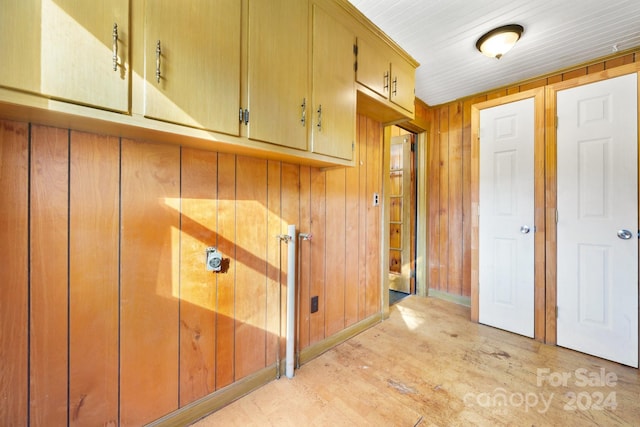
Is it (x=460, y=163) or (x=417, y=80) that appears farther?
(x=460, y=163)

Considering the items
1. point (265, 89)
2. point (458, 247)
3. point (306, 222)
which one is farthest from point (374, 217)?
point (265, 89)

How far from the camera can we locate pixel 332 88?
1.62 metres

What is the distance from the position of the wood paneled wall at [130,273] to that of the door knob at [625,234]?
233 centimetres

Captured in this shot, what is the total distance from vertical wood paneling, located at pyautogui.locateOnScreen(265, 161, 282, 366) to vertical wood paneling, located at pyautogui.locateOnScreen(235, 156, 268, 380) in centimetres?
3

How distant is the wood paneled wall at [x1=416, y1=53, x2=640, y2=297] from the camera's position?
3.12 meters

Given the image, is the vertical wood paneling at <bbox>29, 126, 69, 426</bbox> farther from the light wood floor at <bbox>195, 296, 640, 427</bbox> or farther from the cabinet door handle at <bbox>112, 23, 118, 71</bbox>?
the light wood floor at <bbox>195, 296, 640, 427</bbox>

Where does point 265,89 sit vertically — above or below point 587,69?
below

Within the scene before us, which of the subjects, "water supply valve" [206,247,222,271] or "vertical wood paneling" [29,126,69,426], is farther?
"water supply valve" [206,247,222,271]

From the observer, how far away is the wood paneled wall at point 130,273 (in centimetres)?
97

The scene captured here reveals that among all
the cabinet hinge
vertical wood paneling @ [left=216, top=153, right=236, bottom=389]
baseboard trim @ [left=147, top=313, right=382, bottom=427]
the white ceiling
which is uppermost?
the white ceiling

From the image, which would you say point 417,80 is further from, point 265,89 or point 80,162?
point 80,162

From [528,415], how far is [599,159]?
191 centimetres

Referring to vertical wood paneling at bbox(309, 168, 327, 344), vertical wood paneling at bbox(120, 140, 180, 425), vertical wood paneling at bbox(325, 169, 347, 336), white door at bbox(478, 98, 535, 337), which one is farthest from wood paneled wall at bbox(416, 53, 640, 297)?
vertical wood paneling at bbox(120, 140, 180, 425)

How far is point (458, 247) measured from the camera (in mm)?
3184
